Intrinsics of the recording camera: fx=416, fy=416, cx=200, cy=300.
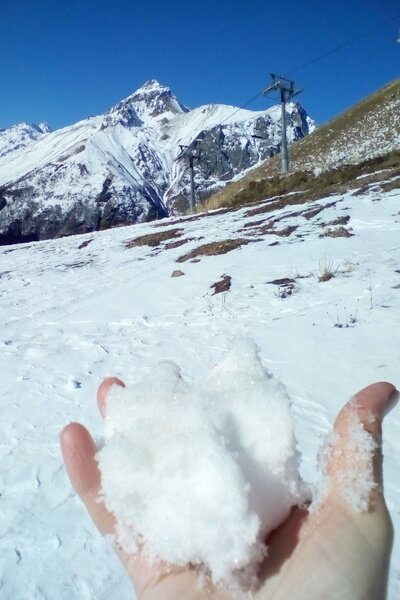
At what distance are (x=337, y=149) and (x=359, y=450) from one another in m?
32.8

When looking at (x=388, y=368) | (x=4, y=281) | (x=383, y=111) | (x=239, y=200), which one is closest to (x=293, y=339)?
(x=388, y=368)

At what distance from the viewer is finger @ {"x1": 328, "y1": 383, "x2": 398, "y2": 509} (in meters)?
1.41

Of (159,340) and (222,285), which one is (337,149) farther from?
(159,340)

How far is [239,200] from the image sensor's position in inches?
866

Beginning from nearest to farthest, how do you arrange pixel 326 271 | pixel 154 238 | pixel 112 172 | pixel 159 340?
pixel 159 340 < pixel 326 271 < pixel 154 238 < pixel 112 172

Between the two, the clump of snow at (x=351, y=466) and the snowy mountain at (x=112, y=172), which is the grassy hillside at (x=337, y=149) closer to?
the clump of snow at (x=351, y=466)

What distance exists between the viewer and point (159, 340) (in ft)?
17.6

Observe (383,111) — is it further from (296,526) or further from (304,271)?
(296,526)

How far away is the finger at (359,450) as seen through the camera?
1.41 meters

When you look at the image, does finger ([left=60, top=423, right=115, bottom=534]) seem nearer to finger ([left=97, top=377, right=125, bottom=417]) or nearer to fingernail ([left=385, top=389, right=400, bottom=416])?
finger ([left=97, top=377, right=125, bottom=417])

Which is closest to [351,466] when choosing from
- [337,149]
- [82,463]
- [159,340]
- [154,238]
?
[82,463]

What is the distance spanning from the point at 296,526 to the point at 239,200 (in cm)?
2152

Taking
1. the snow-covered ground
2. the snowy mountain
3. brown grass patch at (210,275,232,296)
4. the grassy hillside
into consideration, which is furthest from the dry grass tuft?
the snowy mountain

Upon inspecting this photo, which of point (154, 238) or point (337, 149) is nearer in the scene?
point (154, 238)
